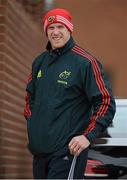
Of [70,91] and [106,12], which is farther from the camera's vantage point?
[106,12]

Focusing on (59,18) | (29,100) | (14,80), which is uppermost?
(59,18)

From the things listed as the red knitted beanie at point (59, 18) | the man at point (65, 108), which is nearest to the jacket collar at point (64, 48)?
the man at point (65, 108)

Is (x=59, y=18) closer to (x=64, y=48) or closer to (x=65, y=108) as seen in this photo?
(x=64, y=48)

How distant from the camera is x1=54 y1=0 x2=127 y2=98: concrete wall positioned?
589 inches

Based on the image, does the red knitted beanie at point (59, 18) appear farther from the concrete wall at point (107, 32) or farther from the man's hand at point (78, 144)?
the concrete wall at point (107, 32)

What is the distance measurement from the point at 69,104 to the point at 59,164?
0.42 m

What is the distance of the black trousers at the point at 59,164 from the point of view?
4578 millimetres

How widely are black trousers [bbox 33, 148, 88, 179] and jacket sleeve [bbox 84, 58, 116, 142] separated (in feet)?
0.60

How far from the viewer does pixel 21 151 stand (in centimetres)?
923

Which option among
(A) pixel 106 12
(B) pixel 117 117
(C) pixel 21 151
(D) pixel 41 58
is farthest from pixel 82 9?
(D) pixel 41 58

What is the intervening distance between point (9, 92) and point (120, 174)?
6.66ft

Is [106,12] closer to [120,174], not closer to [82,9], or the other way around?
[82,9]

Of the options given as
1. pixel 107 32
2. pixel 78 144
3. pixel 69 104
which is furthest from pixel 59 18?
pixel 107 32

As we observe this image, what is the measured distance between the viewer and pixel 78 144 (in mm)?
4449
